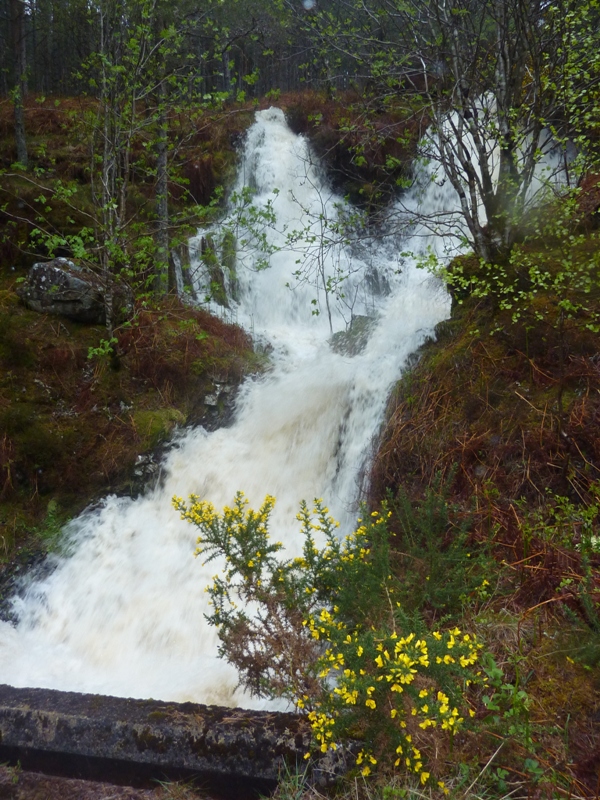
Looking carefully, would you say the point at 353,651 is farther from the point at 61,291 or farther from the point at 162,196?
the point at 162,196

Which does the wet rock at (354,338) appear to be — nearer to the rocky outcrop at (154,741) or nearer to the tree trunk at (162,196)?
the tree trunk at (162,196)

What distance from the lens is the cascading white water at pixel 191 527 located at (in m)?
4.59

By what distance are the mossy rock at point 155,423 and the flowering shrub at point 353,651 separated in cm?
331

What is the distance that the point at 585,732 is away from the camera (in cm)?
251

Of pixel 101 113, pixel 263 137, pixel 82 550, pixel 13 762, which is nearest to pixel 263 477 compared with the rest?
pixel 82 550

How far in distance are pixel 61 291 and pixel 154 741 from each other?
238 inches

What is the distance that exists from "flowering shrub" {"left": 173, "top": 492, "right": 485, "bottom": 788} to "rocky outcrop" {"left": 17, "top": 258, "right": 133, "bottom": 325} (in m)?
4.86

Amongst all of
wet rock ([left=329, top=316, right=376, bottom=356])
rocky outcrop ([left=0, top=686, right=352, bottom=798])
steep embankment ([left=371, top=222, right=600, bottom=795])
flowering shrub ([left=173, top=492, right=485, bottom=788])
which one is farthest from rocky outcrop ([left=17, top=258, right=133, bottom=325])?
rocky outcrop ([left=0, top=686, right=352, bottom=798])

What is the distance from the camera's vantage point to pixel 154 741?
3.02 m

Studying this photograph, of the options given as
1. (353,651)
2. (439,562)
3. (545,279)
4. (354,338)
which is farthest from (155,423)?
(353,651)

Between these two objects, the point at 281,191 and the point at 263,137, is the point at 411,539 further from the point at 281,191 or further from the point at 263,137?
the point at 263,137

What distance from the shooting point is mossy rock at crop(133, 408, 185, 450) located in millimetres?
6781

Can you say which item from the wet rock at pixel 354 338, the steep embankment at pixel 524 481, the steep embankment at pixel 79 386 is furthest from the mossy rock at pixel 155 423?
the steep embankment at pixel 524 481

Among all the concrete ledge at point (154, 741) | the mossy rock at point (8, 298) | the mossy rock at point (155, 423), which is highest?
the mossy rock at point (8, 298)
